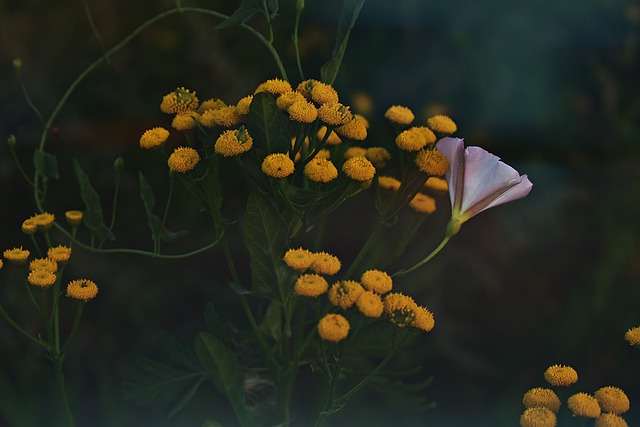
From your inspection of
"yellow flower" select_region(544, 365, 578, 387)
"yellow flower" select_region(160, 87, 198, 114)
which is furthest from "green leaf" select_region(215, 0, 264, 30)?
"yellow flower" select_region(544, 365, 578, 387)

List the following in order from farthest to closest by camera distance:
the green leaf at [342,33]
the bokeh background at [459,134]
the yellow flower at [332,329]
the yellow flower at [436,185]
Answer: the bokeh background at [459,134]
the yellow flower at [436,185]
the green leaf at [342,33]
the yellow flower at [332,329]

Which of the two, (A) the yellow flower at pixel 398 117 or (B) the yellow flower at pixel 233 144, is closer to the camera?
(B) the yellow flower at pixel 233 144

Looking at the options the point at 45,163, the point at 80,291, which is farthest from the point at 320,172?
the point at 45,163

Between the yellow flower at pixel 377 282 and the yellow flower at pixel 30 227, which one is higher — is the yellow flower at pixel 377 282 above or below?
above

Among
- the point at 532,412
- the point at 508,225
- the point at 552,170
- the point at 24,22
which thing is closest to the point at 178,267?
the point at 24,22

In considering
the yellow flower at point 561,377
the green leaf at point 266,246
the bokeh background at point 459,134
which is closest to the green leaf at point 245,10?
the green leaf at point 266,246

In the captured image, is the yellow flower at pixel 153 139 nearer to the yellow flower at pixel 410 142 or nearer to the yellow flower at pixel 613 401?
the yellow flower at pixel 410 142

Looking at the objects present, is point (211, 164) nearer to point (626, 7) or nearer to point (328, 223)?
point (328, 223)
